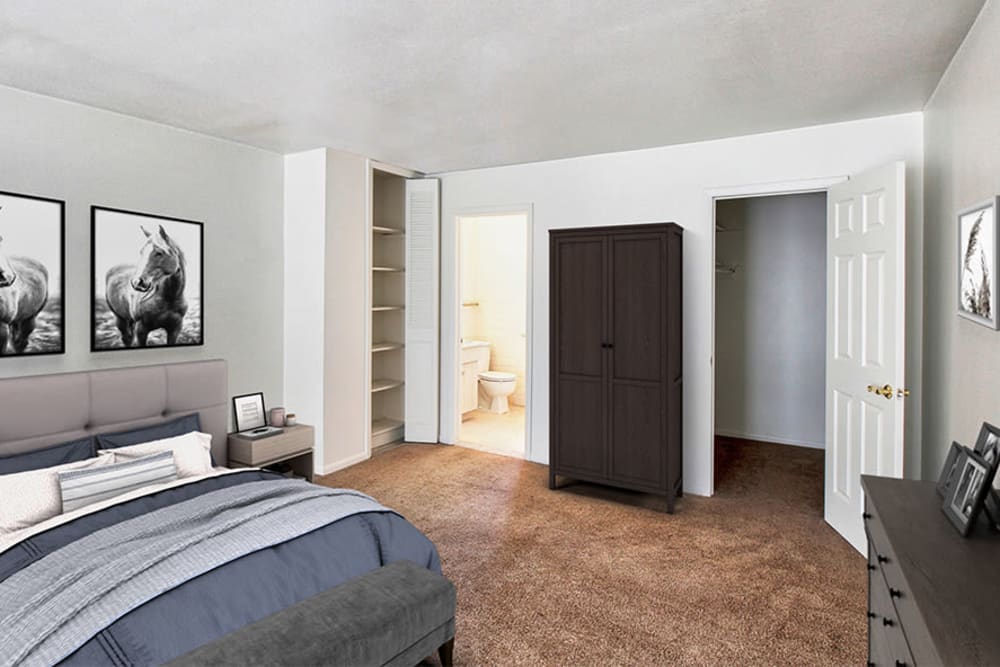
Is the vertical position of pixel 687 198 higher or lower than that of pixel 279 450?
higher

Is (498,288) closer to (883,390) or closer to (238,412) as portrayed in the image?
(238,412)

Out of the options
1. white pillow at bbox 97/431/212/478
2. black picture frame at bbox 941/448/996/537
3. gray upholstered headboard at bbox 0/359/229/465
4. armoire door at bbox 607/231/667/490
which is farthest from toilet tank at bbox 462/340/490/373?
black picture frame at bbox 941/448/996/537

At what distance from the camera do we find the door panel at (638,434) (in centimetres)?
380

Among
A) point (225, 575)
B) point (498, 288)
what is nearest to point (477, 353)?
point (498, 288)

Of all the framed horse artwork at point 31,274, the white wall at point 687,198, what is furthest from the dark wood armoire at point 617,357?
the framed horse artwork at point 31,274

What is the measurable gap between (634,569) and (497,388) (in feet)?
12.3

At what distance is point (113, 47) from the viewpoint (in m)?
2.60

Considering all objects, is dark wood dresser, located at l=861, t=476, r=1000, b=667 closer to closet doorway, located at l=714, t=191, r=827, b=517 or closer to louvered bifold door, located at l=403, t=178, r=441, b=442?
closet doorway, located at l=714, t=191, r=827, b=517

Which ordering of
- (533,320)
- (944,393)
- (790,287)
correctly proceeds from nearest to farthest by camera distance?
(944,393) → (533,320) → (790,287)

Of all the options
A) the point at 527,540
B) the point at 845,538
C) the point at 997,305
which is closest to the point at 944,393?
the point at 845,538

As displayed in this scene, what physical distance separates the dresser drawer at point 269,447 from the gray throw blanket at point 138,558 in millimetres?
1250

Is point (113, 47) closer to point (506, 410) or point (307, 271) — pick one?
point (307, 271)

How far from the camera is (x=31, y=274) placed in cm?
314

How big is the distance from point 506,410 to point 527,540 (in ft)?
11.3
